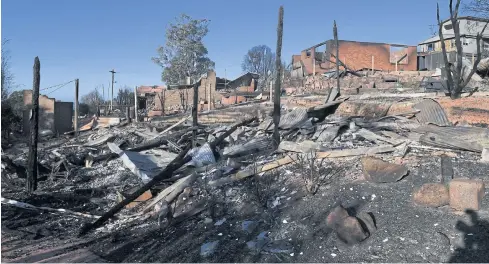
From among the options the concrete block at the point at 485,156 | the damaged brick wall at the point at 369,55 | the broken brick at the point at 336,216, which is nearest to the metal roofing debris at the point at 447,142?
the concrete block at the point at 485,156

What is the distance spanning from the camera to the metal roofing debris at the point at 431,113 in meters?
8.35

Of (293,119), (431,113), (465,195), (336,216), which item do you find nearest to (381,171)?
(465,195)

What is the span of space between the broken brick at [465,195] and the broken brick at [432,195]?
0.09 m

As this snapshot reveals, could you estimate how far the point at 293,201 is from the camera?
225 inches

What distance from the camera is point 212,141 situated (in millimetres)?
10688

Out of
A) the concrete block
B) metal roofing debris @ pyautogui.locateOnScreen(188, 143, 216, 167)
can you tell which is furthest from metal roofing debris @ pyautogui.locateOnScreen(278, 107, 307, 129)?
the concrete block

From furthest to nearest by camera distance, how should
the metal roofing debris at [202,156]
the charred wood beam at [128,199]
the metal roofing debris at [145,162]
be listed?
the metal roofing debris at [145,162] → the metal roofing debris at [202,156] → the charred wood beam at [128,199]

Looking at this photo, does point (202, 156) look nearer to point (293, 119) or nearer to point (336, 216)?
point (293, 119)

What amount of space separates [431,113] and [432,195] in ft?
13.4

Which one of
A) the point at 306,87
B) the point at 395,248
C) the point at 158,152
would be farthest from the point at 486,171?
the point at 306,87

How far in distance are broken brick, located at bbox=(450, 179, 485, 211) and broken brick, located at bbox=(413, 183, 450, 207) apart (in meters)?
0.09

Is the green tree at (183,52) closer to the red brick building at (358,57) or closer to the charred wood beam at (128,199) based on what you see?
the red brick building at (358,57)

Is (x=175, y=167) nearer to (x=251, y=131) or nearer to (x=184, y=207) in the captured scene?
(x=184, y=207)

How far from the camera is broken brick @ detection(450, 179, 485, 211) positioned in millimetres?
4734
